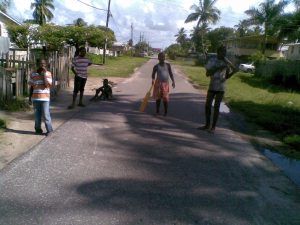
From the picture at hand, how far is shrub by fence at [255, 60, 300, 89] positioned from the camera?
81.8 feet

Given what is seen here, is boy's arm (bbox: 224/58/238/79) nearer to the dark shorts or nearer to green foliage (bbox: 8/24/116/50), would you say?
the dark shorts

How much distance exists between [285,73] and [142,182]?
22435mm

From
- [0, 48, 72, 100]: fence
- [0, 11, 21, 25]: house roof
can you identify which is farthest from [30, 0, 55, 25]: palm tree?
[0, 48, 72, 100]: fence

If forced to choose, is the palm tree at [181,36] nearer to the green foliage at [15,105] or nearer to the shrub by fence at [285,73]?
the shrub by fence at [285,73]

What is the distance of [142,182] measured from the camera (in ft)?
17.0

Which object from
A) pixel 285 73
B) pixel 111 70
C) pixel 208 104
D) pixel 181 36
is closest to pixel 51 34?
pixel 111 70

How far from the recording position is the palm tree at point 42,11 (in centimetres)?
5819

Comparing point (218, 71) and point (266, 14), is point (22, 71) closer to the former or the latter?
point (218, 71)

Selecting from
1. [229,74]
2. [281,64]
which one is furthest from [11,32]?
[229,74]

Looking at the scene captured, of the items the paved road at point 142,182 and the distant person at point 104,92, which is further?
the distant person at point 104,92

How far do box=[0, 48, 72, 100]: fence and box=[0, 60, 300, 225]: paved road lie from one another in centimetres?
268

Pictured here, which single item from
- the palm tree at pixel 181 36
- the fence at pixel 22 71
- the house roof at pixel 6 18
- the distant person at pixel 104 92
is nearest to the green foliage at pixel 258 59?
the house roof at pixel 6 18

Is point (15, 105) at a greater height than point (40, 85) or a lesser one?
lesser

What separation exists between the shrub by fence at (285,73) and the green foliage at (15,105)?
744 inches
